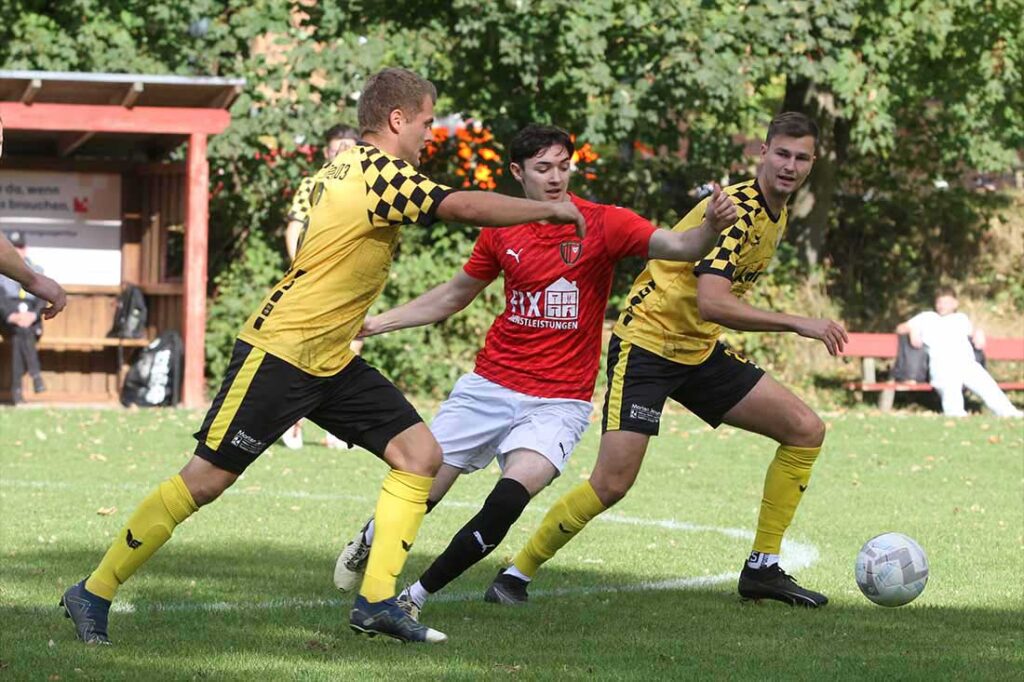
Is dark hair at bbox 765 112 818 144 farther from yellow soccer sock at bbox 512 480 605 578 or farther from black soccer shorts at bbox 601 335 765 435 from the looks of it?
yellow soccer sock at bbox 512 480 605 578

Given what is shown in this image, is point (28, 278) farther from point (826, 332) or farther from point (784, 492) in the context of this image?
point (784, 492)

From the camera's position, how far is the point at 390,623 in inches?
243

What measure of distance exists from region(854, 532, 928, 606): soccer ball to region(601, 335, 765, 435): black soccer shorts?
0.89 m

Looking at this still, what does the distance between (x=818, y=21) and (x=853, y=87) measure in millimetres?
984

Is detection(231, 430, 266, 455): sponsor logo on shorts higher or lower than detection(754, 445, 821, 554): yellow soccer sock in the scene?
higher

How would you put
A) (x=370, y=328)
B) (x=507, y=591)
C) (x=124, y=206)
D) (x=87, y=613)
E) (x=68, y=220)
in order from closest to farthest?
(x=87, y=613), (x=370, y=328), (x=507, y=591), (x=68, y=220), (x=124, y=206)

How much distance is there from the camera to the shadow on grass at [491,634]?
18.7 feet

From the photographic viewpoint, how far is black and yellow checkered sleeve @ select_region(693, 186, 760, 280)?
7109 mm

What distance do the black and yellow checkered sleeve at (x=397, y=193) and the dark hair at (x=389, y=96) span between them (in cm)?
17

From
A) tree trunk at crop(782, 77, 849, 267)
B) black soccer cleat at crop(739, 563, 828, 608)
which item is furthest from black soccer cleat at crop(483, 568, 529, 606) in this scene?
tree trunk at crop(782, 77, 849, 267)

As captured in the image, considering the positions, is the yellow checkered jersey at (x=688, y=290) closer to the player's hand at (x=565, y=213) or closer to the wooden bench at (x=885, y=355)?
the player's hand at (x=565, y=213)

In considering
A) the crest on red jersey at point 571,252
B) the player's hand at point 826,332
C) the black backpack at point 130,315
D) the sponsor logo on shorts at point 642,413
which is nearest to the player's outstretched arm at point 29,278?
the crest on red jersey at point 571,252

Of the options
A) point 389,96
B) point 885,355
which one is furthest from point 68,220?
point 389,96

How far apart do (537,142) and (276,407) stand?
5.58 feet
